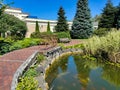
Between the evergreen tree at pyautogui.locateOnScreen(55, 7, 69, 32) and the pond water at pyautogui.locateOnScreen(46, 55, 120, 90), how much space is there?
20.4 metres

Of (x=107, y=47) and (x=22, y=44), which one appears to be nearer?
(x=107, y=47)

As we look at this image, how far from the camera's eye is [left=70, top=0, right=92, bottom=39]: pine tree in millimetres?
29188

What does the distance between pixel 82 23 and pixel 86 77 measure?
20.3 meters

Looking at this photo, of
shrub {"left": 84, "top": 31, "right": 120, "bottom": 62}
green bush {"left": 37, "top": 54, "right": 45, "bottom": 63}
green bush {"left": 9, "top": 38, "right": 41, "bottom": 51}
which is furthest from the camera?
green bush {"left": 9, "top": 38, "right": 41, "bottom": 51}

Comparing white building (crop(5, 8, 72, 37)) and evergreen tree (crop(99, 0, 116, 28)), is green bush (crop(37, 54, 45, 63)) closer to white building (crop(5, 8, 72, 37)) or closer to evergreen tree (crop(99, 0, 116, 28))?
white building (crop(5, 8, 72, 37))

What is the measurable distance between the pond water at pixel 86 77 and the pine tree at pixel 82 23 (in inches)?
635

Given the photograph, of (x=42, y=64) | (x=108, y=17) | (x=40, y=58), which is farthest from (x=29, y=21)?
(x=42, y=64)

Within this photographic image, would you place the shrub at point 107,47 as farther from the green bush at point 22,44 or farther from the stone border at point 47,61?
the green bush at point 22,44

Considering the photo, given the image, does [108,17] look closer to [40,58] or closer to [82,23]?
[82,23]

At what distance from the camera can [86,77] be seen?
10133 millimetres

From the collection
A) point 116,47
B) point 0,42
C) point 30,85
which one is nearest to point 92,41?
point 116,47

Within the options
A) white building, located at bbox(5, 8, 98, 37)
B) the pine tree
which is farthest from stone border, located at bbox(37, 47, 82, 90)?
white building, located at bbox(5, 8, 98, 37)

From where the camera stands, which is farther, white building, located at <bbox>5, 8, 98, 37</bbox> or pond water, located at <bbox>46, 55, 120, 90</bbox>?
white building, located at <bbox>5, 8, 98, 37</bbox>

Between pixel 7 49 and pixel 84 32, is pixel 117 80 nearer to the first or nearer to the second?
pixel 7 49
